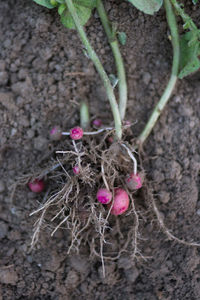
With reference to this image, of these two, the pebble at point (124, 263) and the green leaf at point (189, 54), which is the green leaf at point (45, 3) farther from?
the pebble at point (124, 263)

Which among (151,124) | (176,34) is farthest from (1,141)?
(176,34)

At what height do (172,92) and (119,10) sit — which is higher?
(119,10)

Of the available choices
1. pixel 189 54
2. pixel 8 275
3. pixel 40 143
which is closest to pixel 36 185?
pixel 40 143

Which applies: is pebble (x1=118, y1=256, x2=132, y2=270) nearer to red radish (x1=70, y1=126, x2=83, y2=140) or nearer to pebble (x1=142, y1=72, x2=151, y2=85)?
red radish (x1=70, y1=126, x2=83, y2=140)

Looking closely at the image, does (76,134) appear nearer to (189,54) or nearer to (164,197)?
(164,197)

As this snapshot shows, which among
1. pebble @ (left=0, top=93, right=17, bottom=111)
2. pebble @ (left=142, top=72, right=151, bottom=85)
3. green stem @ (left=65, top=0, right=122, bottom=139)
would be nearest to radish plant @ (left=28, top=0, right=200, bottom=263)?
green stem @ (left=65, top=0, right=122, bottom=139)

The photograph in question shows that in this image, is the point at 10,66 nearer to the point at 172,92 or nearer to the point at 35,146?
the point at 35,146
